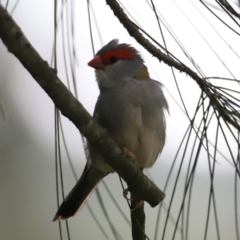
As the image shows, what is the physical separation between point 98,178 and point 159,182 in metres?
0.56

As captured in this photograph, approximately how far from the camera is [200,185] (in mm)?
1938

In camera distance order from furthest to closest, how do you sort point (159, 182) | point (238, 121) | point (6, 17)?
1. point (159, 182)
2. point (238, 121)
3. point (6, 17)

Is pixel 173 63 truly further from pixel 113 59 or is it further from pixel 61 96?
pixel 113 59

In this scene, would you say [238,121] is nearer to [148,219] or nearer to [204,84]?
[204,84]

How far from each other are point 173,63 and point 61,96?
267 mm

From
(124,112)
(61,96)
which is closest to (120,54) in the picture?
(124,112)

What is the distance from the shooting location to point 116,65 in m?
1.30

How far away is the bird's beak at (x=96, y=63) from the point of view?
1.24m

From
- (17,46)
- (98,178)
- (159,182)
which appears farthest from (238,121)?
(159,182)

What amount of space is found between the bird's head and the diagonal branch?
289 millimetres

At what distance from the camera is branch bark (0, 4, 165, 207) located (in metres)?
0.68

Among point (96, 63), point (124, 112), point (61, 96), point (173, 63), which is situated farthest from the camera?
point (96, 63)

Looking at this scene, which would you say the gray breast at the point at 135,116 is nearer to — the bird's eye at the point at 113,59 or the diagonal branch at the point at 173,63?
the bird's eye at the point at 113,59

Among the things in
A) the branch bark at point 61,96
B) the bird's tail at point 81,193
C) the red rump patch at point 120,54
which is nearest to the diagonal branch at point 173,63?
the branch bark at point 61,96
